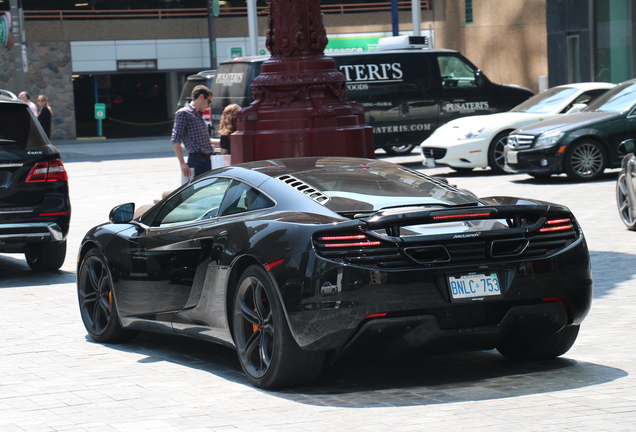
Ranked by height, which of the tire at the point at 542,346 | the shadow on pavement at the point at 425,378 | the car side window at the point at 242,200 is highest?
the car side window at the point at 242,200

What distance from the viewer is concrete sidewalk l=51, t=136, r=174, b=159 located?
106 feet

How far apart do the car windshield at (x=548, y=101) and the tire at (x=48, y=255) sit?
1113 cm

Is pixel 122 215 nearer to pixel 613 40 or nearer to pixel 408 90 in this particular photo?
pixel 408 90

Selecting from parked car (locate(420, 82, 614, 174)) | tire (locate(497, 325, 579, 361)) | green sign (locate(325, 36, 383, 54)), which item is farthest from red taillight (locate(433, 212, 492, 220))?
green sign (locate(325, 36, 383, 54))

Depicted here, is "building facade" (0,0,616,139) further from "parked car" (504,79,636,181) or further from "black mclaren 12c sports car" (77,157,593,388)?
"black mclaren 12c sports car" (77,157,593,388)

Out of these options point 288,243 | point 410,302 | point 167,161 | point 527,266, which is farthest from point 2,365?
point 167,161

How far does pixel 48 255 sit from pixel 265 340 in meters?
5.65

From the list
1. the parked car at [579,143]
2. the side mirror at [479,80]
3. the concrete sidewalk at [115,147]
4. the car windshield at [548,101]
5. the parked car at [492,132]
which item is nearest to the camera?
the parked car at [579,143]

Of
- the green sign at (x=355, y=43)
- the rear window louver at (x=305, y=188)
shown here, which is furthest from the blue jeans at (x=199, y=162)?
the green sign at (x=355, y=43)

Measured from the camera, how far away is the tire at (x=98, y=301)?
7477 millimetres

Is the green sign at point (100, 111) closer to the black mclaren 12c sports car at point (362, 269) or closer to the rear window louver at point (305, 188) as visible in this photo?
the black mclaren 12c sports car at point (362, 269)

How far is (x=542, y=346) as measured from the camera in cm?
639

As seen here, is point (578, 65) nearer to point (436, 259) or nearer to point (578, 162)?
point (578, 162)

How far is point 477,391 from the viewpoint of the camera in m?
5.73
